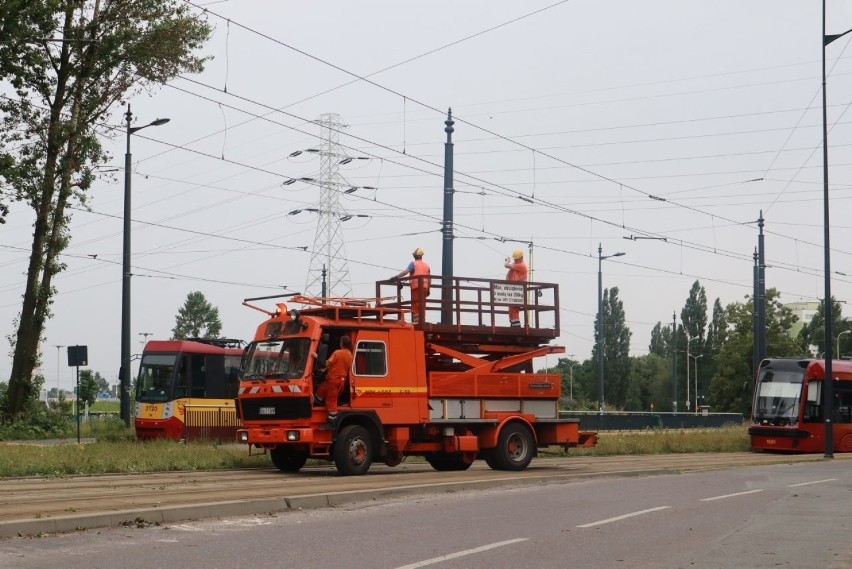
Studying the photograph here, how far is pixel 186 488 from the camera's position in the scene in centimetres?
1549

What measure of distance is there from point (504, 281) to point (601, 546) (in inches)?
496

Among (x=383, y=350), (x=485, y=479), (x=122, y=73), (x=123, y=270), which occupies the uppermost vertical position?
(x=122, y=73)

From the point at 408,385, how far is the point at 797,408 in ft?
60.9

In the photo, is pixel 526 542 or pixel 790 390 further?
pixel 790 390

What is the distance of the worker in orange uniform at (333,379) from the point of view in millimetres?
19734

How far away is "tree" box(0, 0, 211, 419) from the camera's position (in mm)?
34031

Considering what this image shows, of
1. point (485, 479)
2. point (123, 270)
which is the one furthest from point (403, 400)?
point (123, 270)

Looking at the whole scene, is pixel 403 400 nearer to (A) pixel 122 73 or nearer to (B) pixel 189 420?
(B) pixel 189 420

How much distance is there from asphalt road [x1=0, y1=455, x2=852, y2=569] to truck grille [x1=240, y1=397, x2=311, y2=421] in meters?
4.65

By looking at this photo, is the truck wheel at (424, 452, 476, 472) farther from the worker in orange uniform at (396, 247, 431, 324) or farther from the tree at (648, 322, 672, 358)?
the tree at (648, 322, 672, 358)

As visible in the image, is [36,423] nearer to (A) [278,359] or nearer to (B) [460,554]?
(A) [278,359]

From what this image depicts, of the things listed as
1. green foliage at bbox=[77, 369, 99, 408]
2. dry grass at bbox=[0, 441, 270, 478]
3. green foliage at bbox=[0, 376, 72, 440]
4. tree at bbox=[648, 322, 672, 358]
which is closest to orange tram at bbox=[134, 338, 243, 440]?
green foliage at bbox=[0, 376, 72, 440]

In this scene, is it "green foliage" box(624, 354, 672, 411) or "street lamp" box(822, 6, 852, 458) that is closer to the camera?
"street lamp" box(822, 6, 852, 458)

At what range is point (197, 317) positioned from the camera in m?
151
